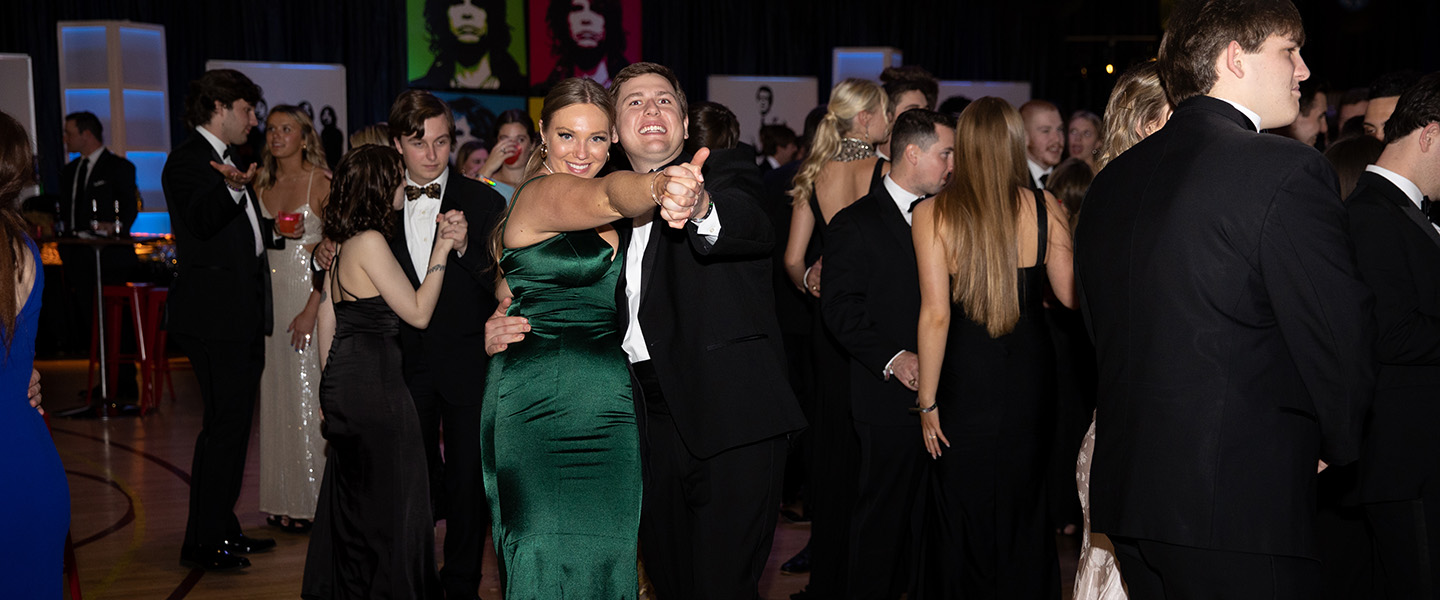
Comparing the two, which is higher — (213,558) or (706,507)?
(706,507)

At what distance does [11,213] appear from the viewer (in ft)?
7.89

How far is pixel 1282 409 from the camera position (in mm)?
1890

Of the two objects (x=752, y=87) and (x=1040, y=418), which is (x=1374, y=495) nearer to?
(x=1040, y=418)

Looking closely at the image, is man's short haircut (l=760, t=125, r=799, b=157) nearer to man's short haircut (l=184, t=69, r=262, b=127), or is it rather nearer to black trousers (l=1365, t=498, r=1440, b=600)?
man's short haircut (l=184, t=69, r=262, b=127)

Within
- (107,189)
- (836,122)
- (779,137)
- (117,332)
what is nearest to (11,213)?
(836,122)

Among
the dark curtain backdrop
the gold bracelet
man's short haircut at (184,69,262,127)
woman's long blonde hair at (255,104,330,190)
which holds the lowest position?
the gold bracelet

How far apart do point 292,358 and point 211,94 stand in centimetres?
117

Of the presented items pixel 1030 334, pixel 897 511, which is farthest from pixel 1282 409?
pixel 897 511

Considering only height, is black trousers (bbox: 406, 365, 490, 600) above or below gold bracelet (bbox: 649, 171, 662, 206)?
below

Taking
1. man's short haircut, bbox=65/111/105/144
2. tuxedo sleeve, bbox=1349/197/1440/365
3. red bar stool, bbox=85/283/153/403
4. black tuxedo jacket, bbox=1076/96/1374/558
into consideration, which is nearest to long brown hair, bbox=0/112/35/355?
black tuxedo jacket, bbox=1076/96/1374/558

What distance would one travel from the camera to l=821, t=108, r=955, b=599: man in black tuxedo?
353 cm

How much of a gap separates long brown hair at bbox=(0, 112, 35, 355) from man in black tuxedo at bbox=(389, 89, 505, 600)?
1562 mm

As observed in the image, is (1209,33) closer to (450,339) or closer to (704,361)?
(704,361)

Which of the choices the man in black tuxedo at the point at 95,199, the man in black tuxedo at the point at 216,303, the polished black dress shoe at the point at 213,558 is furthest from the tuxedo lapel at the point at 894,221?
the man in black tuxedo at the point at 95,199
